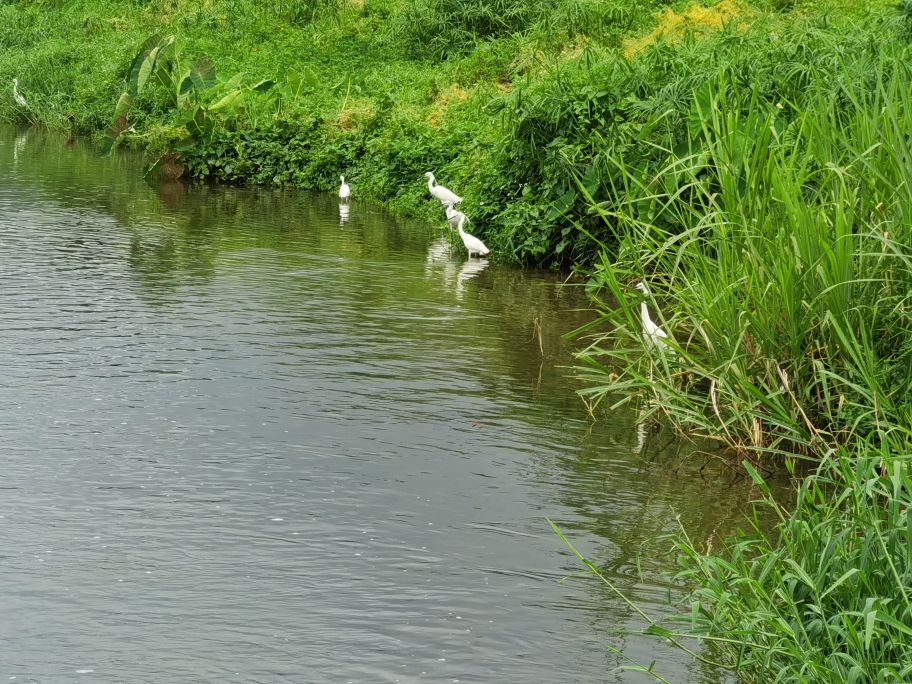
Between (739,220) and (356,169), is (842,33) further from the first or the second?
(356,169)

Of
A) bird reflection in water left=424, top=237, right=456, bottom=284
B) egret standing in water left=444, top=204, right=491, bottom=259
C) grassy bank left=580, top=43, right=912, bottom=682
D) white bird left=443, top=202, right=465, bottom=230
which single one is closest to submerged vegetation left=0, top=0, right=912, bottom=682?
grassy bank left=580, top=43, right=912, bottom=682

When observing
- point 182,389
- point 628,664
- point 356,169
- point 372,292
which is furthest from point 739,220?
point 356,169

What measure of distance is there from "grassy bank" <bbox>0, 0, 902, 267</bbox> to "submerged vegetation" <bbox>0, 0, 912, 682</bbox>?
0.05 metres

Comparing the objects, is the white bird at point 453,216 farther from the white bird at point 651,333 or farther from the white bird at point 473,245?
the white bird at point 651,333

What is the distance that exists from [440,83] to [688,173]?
1405 cm

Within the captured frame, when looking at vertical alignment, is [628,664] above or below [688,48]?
below

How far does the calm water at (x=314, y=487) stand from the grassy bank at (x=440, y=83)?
1547 millimetres

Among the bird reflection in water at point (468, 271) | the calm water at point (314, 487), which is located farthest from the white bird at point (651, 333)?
the bird reflection in water at point (468, 271)

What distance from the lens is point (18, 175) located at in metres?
19.0

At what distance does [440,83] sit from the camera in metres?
20.4

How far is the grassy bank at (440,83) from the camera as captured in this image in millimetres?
11680

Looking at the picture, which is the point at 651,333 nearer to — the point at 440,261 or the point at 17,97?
the point at 440,261

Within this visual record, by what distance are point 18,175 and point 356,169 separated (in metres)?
5.11

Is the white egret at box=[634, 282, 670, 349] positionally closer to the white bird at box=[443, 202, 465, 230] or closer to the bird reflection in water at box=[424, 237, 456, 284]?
the bird reflection in water at box=[424, 237, 456, 284]
